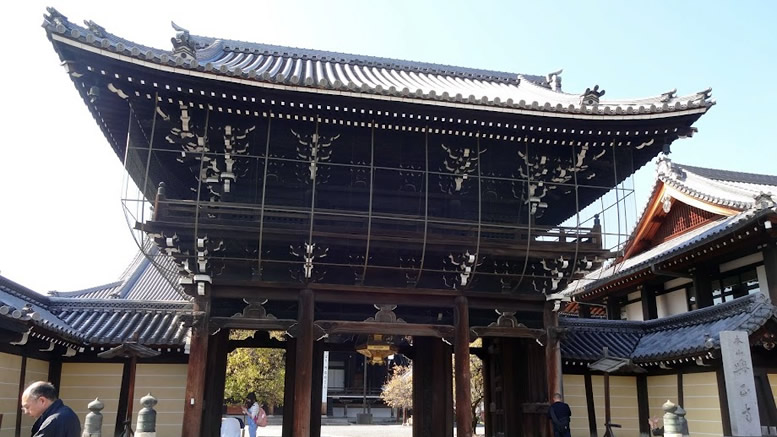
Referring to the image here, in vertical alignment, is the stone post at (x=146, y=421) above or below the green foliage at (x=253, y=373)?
below

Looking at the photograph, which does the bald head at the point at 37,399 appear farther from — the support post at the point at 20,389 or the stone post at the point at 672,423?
the stone post at the point at 672,423

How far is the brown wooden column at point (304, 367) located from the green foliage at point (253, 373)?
14592 millimetres

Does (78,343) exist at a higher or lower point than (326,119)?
lower

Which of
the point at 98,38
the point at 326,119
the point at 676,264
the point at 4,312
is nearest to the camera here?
the point at 98,38

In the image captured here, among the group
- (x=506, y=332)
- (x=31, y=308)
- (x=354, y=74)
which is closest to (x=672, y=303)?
(x=506, y=332)

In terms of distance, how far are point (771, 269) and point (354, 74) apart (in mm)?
11719

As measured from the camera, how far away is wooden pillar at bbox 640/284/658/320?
19806mm

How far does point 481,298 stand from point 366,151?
3707 mm

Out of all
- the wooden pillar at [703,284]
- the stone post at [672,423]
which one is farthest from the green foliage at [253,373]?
the stone post at [672,423]

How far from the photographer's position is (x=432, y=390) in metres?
13.9

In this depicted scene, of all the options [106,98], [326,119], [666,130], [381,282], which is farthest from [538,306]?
[106,98]

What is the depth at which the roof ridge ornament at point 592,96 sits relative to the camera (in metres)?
10.6

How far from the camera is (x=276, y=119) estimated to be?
10.2 meters

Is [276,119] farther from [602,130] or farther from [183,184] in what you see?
[602,130]
